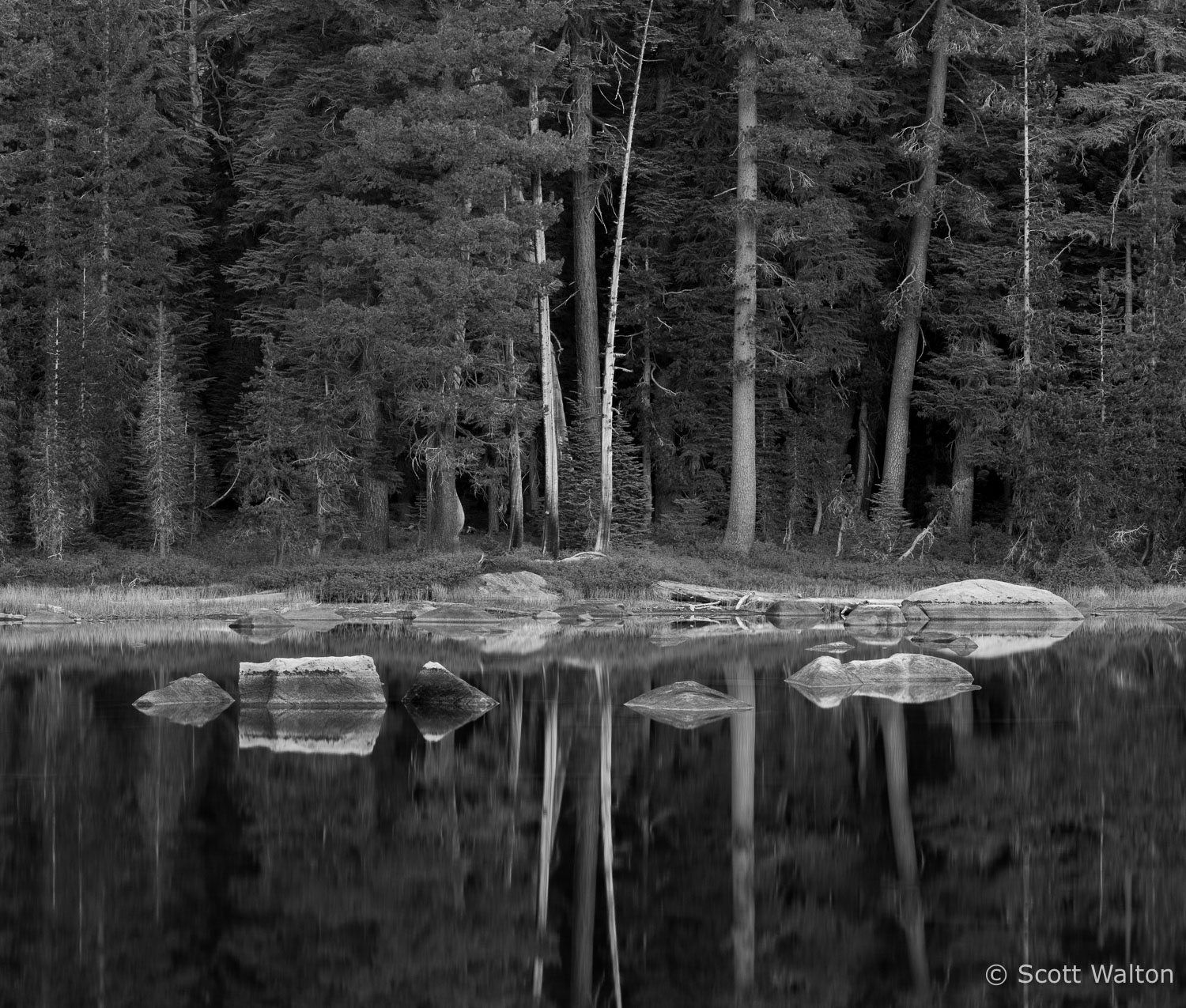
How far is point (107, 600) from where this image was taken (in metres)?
28.7

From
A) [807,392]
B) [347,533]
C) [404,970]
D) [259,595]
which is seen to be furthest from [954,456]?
[404,970]

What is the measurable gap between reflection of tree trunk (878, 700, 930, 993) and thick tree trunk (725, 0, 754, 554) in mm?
18300

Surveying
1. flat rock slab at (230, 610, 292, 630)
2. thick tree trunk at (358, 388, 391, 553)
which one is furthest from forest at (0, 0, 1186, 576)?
flat rock slab at (230, 610, 292, 630)

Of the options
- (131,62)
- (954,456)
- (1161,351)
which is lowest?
(954,456)

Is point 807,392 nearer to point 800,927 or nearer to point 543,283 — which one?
point 543,283

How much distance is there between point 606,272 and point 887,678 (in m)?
24.6

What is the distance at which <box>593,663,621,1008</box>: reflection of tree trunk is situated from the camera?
818 cm

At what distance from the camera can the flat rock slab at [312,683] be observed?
16.4m

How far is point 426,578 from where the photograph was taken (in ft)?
99.8

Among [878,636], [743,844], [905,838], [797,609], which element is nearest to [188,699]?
[743,844]

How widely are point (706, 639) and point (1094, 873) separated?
15174 mm

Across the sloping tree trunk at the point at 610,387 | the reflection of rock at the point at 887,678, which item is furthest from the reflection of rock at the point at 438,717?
the sloping tree trunk at the point at 610,387

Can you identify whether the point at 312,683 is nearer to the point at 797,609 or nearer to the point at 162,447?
the point at 797,609

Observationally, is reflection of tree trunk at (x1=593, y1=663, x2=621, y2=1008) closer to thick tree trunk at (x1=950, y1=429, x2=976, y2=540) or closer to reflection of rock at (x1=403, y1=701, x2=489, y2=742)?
reflection of rock at (x1=403, y1=701, x2=489, y2=742)
